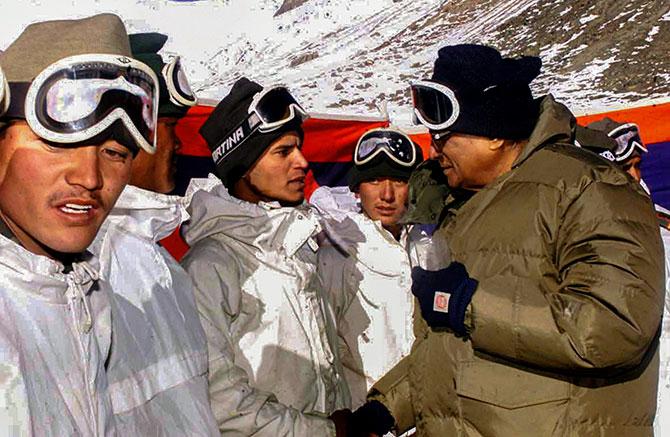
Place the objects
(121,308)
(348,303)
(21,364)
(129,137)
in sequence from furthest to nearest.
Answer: (348,303) → (121,308) → (129,137) → (21,364)

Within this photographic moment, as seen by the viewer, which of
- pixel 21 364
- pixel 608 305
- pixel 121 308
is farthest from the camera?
pixel 608 305

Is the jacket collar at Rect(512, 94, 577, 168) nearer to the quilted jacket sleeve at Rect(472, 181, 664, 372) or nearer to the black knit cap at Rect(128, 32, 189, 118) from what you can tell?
the quilted jacket sleeve at Rect(472, 181, 664, 372)

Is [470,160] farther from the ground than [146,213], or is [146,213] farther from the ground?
[146,213]

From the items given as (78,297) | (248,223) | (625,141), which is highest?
(78,297)

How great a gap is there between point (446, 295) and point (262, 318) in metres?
0.76

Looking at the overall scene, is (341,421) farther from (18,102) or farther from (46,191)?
(18,102)

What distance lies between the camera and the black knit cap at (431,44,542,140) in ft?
9.05

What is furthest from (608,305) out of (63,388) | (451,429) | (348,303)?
(348,303)

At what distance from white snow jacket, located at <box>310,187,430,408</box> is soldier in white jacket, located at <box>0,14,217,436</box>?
2342mm

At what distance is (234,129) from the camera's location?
337cm

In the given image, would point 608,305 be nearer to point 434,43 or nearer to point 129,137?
point 129,137

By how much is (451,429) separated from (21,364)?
1.53 metres

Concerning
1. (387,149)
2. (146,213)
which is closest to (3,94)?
(146,213)

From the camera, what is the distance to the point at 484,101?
2.79m
